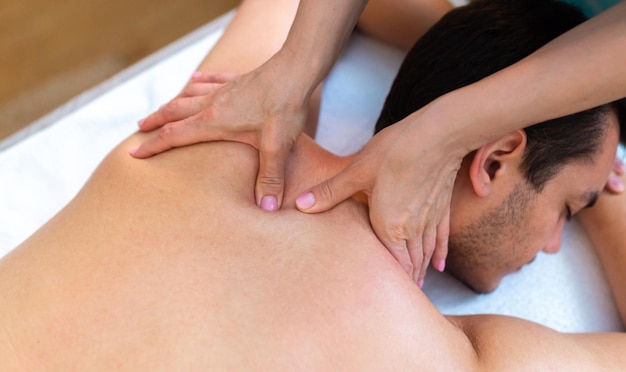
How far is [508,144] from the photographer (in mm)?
1035

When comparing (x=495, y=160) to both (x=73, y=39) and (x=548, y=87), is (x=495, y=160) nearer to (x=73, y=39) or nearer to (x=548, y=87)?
(x=548, y=87)

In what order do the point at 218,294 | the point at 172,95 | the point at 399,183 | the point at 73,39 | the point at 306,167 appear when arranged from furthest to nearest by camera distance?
the point at 73,39
the point at 172,95
the point at 306,167
the point at 399,183
the point at 218,294

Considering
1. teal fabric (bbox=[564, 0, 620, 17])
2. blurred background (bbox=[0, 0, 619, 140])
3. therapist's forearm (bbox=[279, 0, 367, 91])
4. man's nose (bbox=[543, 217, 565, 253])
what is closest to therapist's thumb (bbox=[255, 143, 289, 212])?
therapist's forearm (bbox=[279, 0, 367, 91])

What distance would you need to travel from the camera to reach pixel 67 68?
2006 mm

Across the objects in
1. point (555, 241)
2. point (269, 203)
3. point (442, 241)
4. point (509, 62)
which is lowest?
point (555, 241)

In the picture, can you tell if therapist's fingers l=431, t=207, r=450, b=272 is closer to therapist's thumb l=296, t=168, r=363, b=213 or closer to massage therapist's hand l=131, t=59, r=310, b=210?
therapist's thumb l=296, t=168, r=363, b=213

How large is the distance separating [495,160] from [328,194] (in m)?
0.30

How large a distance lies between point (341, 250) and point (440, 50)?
0.43m

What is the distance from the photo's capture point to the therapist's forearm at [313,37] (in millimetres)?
1075

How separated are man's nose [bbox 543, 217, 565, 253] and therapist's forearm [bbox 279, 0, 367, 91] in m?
0.58

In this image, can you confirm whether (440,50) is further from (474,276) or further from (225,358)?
(225,358)

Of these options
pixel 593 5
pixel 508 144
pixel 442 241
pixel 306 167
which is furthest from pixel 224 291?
pixel 593 5

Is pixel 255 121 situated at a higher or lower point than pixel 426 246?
higher

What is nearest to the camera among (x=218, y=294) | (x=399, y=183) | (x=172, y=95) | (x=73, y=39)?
(x=218, y=294)
